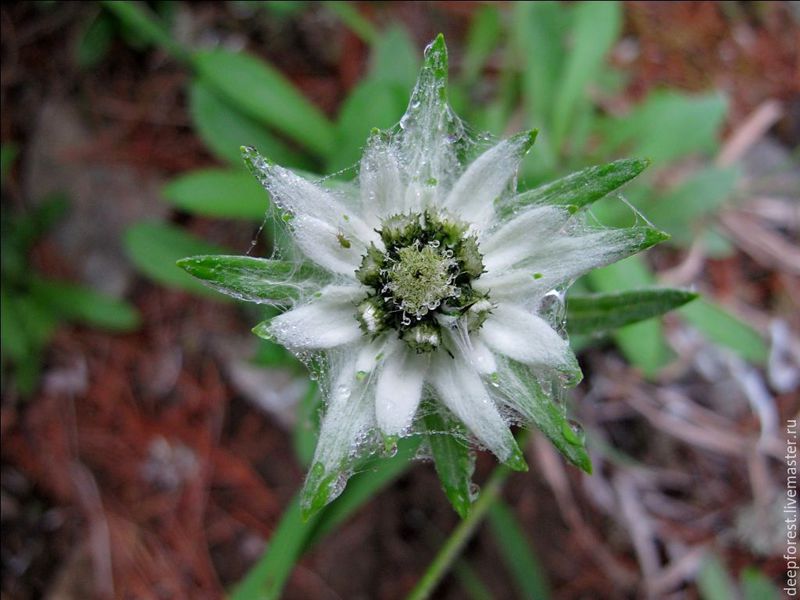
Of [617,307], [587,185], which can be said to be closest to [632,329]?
[617,307]

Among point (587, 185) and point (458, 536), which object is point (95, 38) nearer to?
point (587, 185)

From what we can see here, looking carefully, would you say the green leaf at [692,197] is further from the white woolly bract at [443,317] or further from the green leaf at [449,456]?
the green leaf at [449,456]

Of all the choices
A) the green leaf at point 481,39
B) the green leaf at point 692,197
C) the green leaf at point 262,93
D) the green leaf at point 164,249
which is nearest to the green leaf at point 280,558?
the green leaf at point 164,249

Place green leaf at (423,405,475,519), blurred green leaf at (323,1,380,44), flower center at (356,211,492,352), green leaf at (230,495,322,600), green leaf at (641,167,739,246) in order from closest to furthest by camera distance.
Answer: flower center at (356,211,492,352), green leaf at (423,405,475,519), green leaf at (230,495,322,600), green leaf at (641,167,739,246), blurred green leaf at (323,1,380,44)

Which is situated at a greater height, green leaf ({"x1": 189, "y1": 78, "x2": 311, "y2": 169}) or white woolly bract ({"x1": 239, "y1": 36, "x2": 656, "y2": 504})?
green leaf ({"x1": 189, "y1": 78, "x2": 311, "y2": 169})

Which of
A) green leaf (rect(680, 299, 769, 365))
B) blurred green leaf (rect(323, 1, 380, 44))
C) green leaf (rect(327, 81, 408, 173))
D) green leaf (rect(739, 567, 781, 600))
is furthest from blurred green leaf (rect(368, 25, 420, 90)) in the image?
green leaf (rect(739, 567, 781, 600))

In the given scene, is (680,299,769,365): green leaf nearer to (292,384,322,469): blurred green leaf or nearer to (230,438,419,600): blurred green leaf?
(230,438,419,600): blurred green leaf

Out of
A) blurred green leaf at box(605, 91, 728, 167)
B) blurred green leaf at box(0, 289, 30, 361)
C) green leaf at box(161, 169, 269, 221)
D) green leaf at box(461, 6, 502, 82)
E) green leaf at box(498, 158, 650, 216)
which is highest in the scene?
green leaf at box(461, 6, 502, 82)

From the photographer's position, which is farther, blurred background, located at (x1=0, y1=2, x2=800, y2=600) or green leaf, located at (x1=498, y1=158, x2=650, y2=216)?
blurred background, located at (x1=0, y1=2, x2=800, y2=600)
